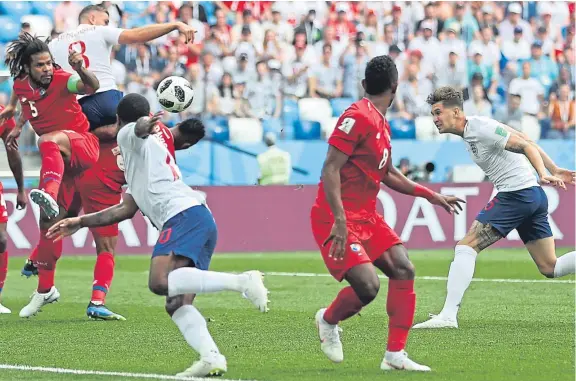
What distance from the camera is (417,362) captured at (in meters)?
8.38

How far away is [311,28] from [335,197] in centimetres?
1730

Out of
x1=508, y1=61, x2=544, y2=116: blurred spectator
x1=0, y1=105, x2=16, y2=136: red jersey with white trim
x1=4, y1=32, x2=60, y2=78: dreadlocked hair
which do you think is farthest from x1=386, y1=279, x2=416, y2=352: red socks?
x1=508, y1=61, x2=544, y2=116: blurred spectator

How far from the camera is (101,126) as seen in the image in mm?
11805

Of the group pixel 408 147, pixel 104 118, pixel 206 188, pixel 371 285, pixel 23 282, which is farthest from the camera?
pixel 408 147

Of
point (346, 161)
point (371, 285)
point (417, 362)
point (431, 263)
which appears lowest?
point (431, 263)

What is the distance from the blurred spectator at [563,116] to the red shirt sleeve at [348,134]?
16.1 meters

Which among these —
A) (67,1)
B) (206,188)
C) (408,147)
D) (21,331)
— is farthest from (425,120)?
(21,331)

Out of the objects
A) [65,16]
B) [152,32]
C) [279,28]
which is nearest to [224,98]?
[279,28]

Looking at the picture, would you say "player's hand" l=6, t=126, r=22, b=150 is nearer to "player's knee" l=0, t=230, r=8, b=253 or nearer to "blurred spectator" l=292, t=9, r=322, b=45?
"player's knee" l=0, t=230, r=8, b=253

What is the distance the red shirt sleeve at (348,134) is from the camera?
782 cm

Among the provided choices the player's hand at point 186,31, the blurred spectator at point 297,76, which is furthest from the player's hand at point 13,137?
the blurred spectator at point 297,76

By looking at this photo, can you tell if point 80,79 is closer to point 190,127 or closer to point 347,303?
point 190,127

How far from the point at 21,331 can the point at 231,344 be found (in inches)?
86.9

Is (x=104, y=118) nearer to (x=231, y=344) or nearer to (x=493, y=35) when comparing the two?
(x=231, y=344)
